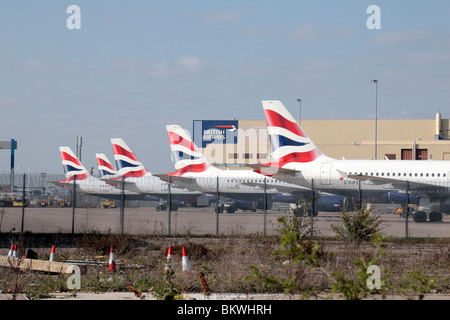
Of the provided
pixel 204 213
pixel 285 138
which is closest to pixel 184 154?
pixel 204 213

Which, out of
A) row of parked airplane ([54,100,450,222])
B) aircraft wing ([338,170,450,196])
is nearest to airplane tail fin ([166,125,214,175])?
row of parked airplane ([54,100,450,222])

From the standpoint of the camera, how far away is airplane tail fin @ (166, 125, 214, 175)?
51500 mm

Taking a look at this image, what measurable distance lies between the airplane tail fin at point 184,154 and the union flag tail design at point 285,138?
10.6m

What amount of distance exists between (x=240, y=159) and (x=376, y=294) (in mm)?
68758

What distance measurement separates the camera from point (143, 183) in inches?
2260

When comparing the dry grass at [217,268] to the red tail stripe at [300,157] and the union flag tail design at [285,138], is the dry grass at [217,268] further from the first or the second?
the red tail stripe at [300,157]

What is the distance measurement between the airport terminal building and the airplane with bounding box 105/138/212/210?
16.3 metres

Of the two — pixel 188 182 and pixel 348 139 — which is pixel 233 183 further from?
pixel 348 139

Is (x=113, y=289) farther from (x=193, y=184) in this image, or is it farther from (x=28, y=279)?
(x=193, y=184)

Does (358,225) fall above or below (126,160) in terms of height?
below

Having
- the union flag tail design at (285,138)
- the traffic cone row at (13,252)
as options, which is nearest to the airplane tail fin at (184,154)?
the union flag tail design at (285,138)

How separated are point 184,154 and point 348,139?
96.2ft

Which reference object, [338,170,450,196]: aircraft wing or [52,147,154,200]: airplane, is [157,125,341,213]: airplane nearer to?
[338,170,450,196]: aircraft wing

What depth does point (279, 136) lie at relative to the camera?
41281mm
